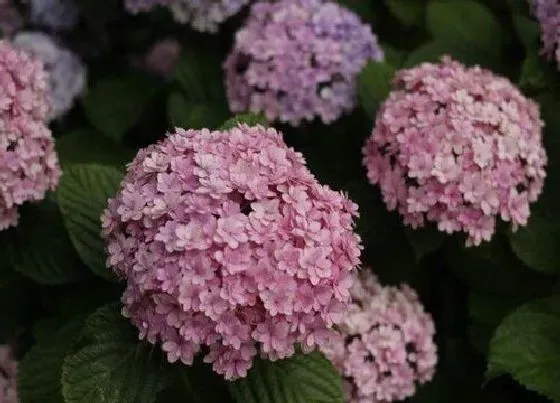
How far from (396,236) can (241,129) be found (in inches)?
19.4

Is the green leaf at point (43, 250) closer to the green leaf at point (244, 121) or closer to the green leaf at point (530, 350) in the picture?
the green leaf at point (244, 121)

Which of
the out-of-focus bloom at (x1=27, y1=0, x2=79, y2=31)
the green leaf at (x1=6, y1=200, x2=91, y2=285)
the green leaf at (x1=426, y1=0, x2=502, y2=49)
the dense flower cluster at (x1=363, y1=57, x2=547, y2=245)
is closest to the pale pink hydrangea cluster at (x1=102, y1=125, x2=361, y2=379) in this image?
the dense flower cluster at (x1=363, y1=57, x2=547, y2=245)

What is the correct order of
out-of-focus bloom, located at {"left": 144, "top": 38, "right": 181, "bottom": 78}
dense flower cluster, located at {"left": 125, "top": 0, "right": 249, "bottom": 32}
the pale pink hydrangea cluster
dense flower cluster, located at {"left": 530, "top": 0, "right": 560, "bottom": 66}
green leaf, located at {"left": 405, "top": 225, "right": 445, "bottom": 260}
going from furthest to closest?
1. out-of-focus bloom, located at {"left": 144, "top": 38, "right": 181, "bottom": 78}
2. dense flower cluster, located at {"left": 125, "top": 0, "right": 249, "bottom": 32}
3. dense flower cluster, located at {"left": 530, "top": 0, "right": 560, "bottom": 66}
4. green leaf, located at {"left": 405, "top": 225, "right": 445, "bottom": 260}
5. the pale pink hydrangea cluster

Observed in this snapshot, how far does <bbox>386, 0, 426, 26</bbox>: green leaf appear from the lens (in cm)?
211

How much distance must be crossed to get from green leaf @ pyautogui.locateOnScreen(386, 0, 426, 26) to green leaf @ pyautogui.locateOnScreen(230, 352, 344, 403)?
1.11 meters

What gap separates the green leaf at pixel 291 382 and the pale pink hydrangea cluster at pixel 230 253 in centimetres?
7

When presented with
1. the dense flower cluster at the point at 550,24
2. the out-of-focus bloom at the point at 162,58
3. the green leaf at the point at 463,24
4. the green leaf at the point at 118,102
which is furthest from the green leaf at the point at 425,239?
the out-of-focus bloom at the point at 162,58

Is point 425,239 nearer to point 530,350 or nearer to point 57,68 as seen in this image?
point 530,350

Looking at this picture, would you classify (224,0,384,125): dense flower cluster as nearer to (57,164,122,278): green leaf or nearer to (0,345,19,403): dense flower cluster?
(57,164,122,278): green leaf

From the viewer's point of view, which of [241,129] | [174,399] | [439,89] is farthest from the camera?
[439,89]

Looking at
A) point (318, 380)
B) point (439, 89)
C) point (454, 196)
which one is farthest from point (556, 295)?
point (318, 380)

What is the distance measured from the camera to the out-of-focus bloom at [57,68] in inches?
83.0

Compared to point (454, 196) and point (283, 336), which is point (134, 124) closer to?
point (454, 196)

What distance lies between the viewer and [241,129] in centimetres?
126
